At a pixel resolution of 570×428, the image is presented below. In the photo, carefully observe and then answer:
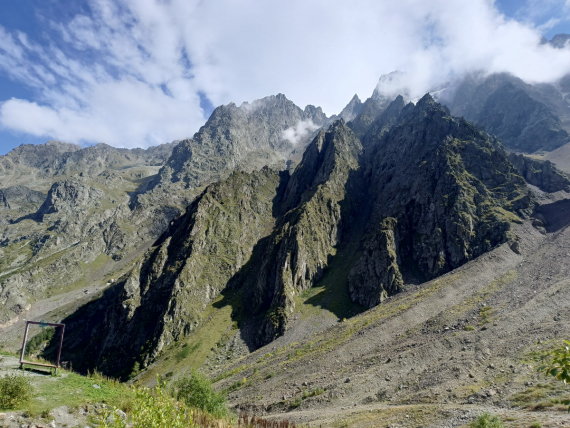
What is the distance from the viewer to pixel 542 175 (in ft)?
478

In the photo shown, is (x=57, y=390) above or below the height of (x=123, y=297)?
below

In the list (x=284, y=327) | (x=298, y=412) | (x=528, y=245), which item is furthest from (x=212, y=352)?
(x=528, y=245)

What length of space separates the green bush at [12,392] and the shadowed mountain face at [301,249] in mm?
88871

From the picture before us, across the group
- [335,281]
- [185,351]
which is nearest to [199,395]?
[185,351]

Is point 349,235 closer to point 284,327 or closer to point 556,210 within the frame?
point 284,327

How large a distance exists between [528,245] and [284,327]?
287ft

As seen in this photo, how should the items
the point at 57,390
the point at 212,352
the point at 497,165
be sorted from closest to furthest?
the point at 57,390
the point at 212,352
the point at 497,165

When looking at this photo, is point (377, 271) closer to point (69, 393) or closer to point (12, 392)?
point (69, 393)

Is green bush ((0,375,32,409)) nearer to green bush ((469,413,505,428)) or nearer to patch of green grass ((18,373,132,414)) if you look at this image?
patch of green grass ((18,373,132,414))

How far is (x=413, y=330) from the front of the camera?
54.2 m

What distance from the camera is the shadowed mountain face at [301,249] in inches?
4259

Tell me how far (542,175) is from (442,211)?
68599 millimetres

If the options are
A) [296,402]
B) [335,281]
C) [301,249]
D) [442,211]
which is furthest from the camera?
[301,249]

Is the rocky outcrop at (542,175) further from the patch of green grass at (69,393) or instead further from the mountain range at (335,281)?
the patch of green grass at (69,393)
